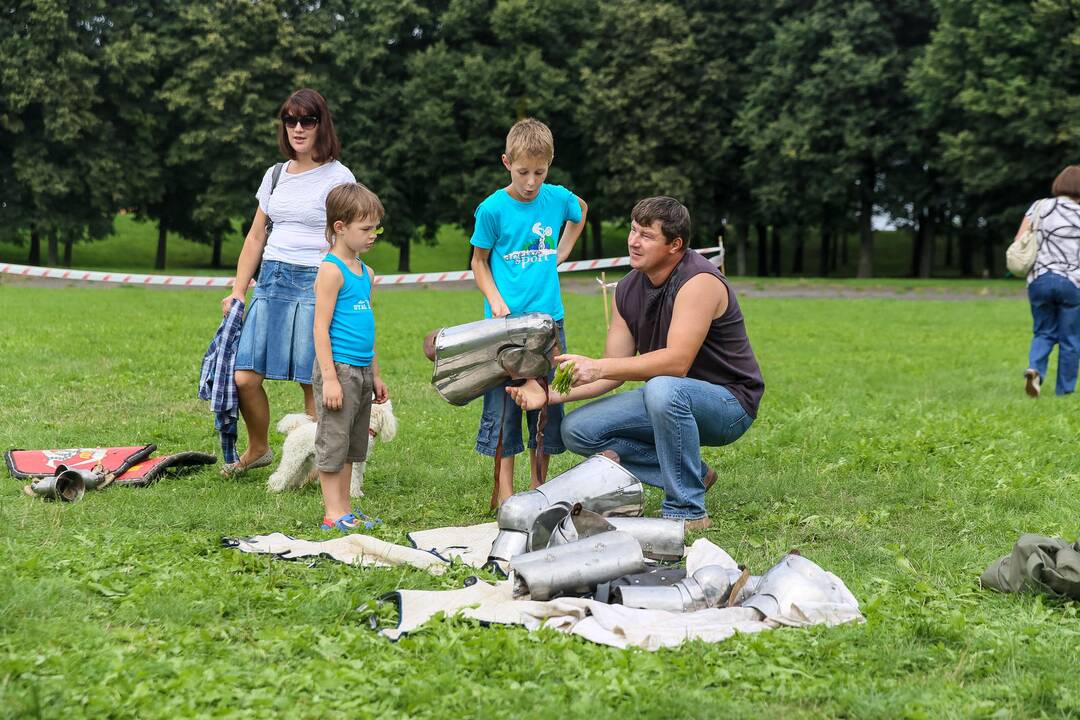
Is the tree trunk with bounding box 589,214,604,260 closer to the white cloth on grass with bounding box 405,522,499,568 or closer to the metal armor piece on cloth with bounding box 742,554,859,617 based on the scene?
the white cloth on grass with bounding box 405,522,499,568

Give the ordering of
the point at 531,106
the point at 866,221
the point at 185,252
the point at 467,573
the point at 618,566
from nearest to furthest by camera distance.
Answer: the point at 618,566 → the point at 467,573 → the point at 866,221 → the point at 531,106 → the point at 185,252

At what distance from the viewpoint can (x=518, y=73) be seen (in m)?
39.7

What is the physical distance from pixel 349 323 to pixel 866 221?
36196 mm

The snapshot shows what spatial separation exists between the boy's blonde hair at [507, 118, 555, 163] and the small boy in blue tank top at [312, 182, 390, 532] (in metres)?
0.71

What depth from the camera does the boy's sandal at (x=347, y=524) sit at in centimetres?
526

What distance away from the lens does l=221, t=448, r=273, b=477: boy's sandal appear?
6.50 meters

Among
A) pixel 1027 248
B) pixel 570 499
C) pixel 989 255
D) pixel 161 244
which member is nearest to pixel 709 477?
pixel 570 499

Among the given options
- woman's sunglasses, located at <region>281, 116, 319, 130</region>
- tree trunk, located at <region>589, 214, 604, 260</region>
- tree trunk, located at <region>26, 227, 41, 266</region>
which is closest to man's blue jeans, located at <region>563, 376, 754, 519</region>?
woman's sunglasses, located at <region>281, 116, 319, 130</region>

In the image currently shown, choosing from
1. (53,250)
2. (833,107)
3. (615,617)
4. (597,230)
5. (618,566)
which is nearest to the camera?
(615,617)

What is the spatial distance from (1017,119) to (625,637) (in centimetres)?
3352

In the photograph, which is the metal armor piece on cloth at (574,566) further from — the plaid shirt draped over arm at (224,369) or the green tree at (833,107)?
the green tree at (833,107)

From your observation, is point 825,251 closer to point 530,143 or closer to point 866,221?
point 866,221

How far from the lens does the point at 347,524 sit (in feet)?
17.5

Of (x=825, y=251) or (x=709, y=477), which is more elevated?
(x=825, y=251)
